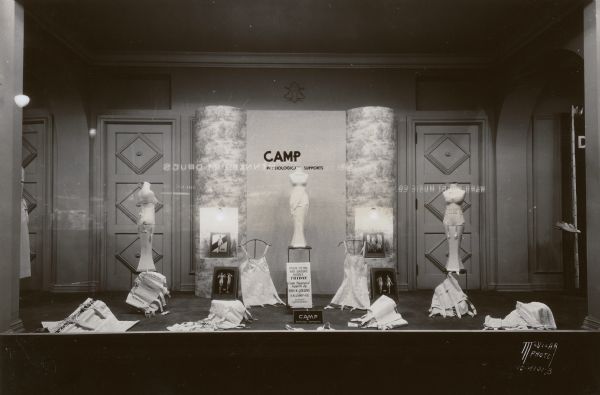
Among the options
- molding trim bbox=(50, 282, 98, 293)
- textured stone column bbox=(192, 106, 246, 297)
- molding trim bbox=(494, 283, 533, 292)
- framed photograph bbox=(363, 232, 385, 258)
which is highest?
textured stone column bbox=(192, 106, 246, 297)

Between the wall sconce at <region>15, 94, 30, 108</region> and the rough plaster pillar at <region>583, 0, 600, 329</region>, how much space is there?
14.8 ft

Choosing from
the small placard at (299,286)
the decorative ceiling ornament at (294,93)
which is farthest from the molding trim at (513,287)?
the decorative ceiling ornament at (294,93)

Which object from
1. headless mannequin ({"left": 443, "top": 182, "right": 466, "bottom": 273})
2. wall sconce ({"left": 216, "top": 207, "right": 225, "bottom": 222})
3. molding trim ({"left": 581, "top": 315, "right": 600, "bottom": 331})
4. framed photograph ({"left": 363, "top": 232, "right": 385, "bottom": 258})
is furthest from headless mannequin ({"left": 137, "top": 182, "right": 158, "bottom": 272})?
molding trim ({"left": 581, "top": 315, "right": 600, "bottom": 331})

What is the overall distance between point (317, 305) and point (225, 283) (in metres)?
0.97

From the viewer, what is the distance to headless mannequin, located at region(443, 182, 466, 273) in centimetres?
431

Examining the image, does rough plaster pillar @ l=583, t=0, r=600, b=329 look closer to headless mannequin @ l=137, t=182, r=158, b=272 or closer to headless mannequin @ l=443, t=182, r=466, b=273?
headless mannequin @ l=443, t=182, r=466, b=273

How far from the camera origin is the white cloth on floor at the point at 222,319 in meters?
3.39

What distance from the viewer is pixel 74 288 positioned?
166 inches

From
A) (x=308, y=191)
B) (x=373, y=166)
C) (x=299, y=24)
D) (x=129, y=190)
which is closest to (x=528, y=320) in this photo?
(x=373, y=166)

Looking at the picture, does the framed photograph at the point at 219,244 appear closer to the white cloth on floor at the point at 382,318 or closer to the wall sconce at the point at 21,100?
the white cloth on floor at the point at 382,318
